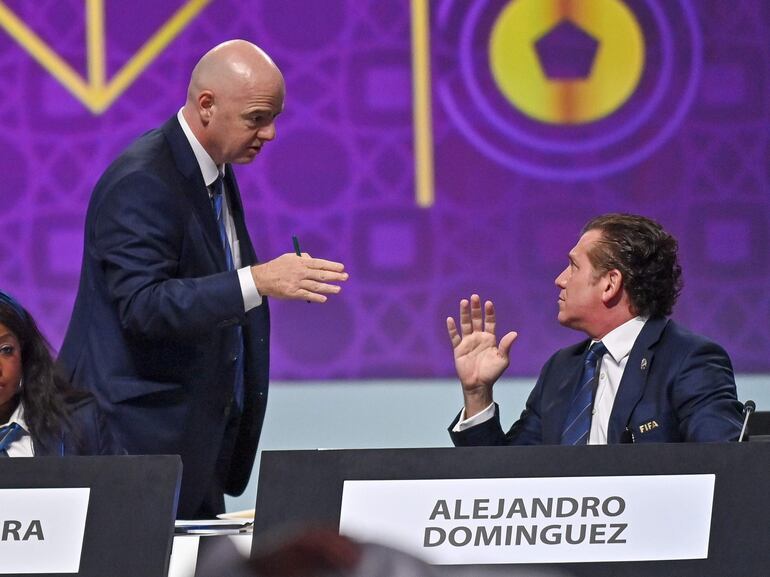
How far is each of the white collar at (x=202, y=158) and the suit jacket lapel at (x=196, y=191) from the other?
2 centimetres

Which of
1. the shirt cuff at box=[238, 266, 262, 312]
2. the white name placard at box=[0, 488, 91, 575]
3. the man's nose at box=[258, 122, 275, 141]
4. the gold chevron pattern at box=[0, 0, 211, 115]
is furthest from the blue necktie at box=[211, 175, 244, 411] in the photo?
the gold chevron pattern at box=[0, 0, 211, 115]

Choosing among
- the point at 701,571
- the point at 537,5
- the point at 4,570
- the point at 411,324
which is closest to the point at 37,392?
the point at 4,570

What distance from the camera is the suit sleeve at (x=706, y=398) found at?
7.02 ft

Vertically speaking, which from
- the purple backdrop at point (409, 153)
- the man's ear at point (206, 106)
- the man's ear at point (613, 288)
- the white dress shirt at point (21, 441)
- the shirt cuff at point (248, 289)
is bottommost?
the white dress shirt at point (21, 441)

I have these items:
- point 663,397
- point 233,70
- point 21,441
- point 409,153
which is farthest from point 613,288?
point 409,153

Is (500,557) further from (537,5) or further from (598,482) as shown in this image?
(537,5)

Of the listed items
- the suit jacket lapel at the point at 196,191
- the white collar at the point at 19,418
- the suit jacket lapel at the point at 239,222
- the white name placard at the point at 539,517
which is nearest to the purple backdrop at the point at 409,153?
the suit jacket lapel at the point at 239,222

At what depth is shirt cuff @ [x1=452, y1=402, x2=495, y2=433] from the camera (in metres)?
2.41

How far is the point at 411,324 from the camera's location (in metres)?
4.55

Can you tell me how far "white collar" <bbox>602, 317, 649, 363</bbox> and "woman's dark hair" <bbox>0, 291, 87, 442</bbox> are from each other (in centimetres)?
103

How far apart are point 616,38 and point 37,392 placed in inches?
112

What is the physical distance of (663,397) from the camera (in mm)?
2281

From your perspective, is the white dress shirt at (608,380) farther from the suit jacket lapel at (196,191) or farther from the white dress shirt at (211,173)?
the suit jacket lapel at (196,191)

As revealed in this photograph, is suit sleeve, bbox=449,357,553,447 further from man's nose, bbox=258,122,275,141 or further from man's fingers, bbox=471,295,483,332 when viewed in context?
man's nose, bbox=258,122,275,141
